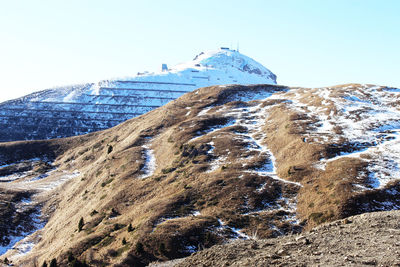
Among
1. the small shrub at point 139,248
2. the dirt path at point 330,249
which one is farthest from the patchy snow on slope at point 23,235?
the dirt path at point 330,249

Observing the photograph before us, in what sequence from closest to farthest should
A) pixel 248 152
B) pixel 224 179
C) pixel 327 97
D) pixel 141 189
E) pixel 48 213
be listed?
pixel 224 179
pixel 141 189
pixel 248 152
pixel 48 213
pixel 327 97

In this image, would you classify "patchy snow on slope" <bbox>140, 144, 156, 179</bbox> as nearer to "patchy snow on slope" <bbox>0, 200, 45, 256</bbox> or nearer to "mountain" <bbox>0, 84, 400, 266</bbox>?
"mountain" <bbox>0, 84, 400, 266</bbox>

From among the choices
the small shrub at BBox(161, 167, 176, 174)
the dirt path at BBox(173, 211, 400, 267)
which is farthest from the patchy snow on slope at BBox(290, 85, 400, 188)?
the dirt path at BBox(173, 211, 400, 267)

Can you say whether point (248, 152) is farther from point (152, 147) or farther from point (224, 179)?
point (152, 147)

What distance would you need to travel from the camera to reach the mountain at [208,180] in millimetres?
51469

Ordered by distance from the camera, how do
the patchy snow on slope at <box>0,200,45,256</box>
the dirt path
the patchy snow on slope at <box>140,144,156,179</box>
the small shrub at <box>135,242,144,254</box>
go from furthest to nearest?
1. the patchy snow on slope at <box>140,144,156,179</box>
2. the patchy snow on slope at <box>0,200,45,256</box>
3. the small shrub at <box>135,242,144,254</box>
4. the dirt path

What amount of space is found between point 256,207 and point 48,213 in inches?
2253

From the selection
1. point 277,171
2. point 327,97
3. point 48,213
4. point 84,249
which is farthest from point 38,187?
point 327,97

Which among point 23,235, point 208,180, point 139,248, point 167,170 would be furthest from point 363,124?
point 23,235

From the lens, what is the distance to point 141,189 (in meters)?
73.9

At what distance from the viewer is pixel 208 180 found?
222 ft

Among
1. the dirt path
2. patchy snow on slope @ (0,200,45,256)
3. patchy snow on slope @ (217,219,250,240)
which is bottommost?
patchy snow on slope @ (0,200,45,256)

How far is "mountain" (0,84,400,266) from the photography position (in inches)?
2026

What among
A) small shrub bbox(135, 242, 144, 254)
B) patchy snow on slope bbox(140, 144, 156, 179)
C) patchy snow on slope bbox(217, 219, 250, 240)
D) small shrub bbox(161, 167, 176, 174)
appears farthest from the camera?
patchy snow on slope bbox(140, 144, 156, 179)
